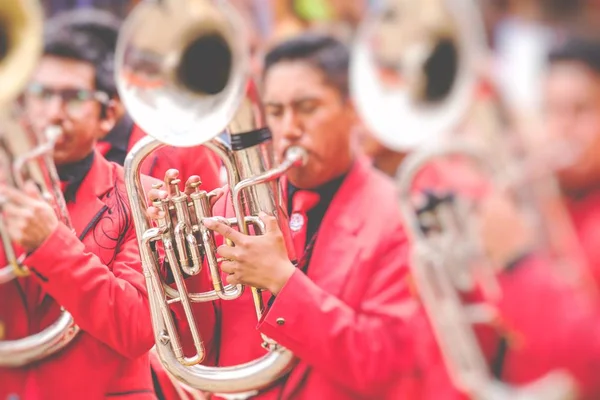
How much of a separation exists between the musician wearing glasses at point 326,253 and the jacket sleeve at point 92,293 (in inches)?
8.3

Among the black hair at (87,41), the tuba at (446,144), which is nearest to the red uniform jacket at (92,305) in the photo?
the black hair at (87,41)

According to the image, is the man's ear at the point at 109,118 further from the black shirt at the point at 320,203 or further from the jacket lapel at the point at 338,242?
the jacket lapel at the point at 338,242

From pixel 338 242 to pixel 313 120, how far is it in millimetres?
250

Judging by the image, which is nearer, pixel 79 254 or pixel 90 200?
pixel 79 254

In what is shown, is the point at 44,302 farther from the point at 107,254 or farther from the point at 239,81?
the point at 239,81

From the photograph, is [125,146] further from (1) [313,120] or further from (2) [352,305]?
(2) [352,305]

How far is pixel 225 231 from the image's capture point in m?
1.98

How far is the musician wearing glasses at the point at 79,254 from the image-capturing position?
2.17m

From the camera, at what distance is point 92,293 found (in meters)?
2.19

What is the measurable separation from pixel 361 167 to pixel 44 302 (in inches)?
33.6

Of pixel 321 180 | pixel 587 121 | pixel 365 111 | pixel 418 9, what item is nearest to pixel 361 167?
pixel 321 180

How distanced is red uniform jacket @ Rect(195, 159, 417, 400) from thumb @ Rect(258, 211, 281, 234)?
0.09m

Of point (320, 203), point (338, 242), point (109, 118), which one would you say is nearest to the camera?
point (338, 242)

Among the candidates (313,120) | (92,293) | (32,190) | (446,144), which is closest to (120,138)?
(32,190)
